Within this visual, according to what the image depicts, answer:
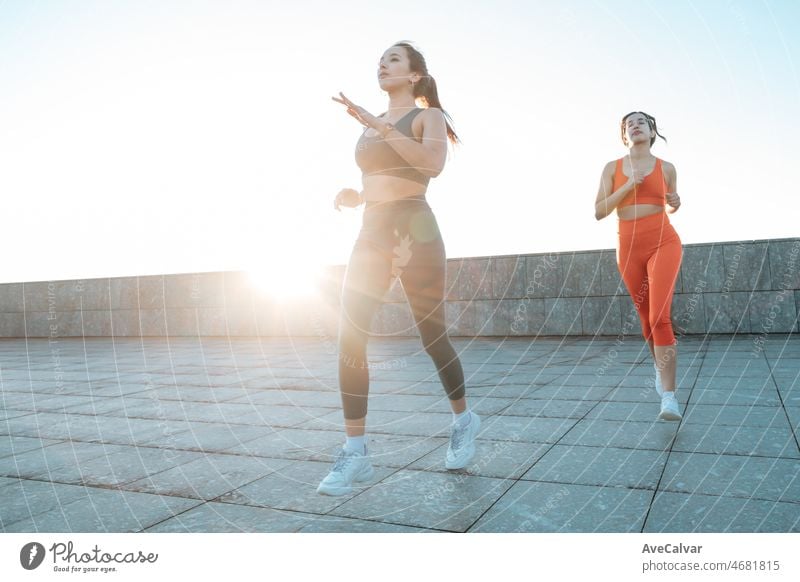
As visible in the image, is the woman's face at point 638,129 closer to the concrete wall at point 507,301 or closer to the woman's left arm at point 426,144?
the woman's left arm at point 426,144

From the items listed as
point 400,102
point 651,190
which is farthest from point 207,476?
point 651,190

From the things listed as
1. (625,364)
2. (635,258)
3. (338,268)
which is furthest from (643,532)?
(338,268)

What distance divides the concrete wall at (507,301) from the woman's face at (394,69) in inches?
338

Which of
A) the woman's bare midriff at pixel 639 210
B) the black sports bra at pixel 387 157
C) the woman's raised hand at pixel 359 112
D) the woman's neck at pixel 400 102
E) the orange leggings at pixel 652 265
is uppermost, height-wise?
the woman's neck at pixel 400 102

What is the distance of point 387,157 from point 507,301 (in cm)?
896

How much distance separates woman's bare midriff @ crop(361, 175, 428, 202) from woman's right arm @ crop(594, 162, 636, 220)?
1.80 metres

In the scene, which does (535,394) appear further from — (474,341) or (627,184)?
(474,341)

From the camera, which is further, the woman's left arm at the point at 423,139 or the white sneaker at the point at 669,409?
the white sneaker at the point at 669,409

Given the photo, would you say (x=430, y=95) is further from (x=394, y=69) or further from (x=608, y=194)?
(x=608, y=194)

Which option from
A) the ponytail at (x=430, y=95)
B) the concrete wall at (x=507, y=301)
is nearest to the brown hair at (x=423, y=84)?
the ponytail at (x=430, y=95)

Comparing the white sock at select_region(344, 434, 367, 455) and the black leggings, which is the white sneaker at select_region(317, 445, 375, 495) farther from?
the black leggings

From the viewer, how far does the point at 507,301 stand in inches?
465

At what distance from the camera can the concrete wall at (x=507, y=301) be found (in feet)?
34.0

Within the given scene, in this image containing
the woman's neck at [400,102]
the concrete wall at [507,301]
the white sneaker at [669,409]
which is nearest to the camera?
the woman's neck at [400,102]
